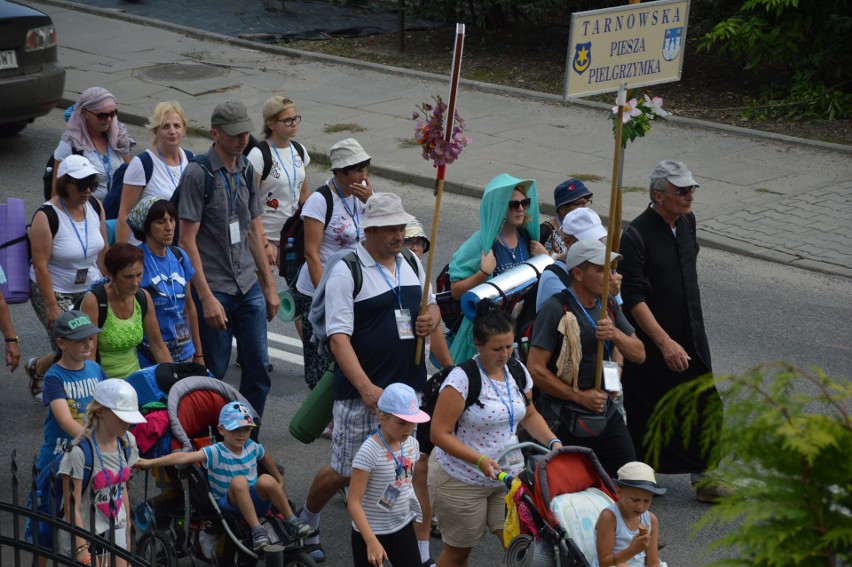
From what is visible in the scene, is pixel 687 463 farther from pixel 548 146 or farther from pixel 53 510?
pixel 548 146

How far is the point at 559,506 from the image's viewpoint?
5469 mm

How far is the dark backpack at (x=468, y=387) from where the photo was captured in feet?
19.3

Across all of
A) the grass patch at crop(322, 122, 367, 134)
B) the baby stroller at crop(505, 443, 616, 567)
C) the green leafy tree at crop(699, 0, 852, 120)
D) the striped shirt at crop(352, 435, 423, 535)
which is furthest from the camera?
the green leafy tree at crop(699, 0, 852, 120)

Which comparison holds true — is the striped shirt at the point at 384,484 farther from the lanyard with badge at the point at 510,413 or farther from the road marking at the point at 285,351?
the road marking at the point at 285,351

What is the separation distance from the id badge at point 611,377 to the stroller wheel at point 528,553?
1313 millimetres

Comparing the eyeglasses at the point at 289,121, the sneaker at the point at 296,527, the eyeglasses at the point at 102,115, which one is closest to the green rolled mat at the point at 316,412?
the sneaker at the point at 296,527

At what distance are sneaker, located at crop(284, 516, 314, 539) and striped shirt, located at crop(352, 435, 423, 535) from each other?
34cm

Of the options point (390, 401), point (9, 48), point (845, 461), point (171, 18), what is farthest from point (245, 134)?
point (171, 18)

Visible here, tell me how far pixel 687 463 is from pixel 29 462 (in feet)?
13.9

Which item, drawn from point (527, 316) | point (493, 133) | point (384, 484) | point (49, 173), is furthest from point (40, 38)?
point (384, 484)

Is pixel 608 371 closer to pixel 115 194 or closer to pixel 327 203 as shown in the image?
pixel 327 203

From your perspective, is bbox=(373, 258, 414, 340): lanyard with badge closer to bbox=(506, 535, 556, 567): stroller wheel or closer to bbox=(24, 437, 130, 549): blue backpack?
bbox=(506, 535, 556, 567): stroller wheel

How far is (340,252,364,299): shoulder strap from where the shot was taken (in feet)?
20.4

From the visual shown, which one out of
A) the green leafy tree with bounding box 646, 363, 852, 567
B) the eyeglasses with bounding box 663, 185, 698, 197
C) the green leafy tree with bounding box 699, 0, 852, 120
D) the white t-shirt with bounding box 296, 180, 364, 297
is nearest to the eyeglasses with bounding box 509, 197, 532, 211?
the eyeglasses with bounding box 663, 185, 698, 197
